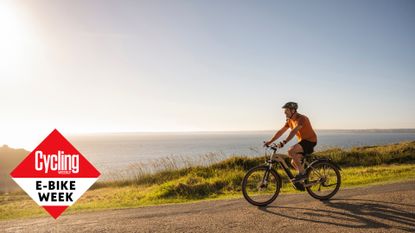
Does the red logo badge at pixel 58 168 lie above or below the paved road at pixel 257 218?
above

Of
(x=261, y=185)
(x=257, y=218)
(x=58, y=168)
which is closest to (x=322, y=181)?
(x=261, y=185)

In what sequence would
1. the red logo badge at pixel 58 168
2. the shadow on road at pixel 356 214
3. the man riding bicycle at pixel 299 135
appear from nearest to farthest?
the shadow on road at pixel 356 214, the red logo badge at pixel 58 168, the man riding bicycle at pixel 299 135

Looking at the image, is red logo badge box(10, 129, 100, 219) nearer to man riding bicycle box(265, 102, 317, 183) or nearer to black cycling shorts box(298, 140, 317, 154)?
man riding bicycle box(265, 102, 317, 183)

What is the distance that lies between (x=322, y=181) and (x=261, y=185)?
155 centimetres

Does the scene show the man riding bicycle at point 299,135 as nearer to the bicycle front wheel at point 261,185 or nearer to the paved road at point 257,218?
the bicycle front wheel at point 261,185

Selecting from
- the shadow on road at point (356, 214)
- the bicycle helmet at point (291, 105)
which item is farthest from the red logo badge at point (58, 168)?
the bicycle helmet at point (291, 105)

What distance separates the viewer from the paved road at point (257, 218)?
244 inches

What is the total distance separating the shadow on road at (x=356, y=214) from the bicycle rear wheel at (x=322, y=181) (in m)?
0.47

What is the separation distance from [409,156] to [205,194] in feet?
53.3

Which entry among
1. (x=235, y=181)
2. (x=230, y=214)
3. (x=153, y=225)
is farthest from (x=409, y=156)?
(x=153, y=225)

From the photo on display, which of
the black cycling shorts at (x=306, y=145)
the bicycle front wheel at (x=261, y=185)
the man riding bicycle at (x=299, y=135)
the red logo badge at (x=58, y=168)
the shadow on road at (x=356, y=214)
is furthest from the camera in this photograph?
the black cycling shorts at (x=306, y=145)

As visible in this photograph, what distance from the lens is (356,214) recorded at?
6902mm

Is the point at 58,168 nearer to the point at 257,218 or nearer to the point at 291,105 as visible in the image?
the point at 257,218

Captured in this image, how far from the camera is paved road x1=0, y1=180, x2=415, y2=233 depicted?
20.3ft
